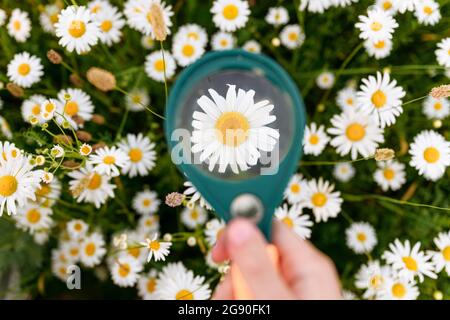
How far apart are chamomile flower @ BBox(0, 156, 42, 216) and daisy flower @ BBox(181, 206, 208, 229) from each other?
468 millimetres

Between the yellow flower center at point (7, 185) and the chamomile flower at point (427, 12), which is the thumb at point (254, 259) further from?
the chamomile flower at point (427, 12)

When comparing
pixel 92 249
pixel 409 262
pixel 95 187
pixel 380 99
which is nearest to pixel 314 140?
pixel 380 99

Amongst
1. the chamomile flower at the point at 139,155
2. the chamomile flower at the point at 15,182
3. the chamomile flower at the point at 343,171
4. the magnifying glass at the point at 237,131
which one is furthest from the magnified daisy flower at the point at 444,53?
the chamomile flower at the point at 15,182

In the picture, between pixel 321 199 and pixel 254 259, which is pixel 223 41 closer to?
pixel 321 199

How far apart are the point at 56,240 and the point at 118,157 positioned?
55cm

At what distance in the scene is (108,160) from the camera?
1.08m

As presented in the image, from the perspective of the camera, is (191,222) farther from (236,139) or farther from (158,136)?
(236,139)

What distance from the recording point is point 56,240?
1.43 m

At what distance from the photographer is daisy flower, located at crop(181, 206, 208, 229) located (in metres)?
1.27

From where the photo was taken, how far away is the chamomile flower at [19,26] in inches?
51.2

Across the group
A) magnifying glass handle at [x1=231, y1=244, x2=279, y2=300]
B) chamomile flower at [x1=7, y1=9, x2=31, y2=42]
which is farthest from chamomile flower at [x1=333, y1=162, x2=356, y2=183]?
chamomile flower at [x1=7, y1=9, x2=31, y2=42]

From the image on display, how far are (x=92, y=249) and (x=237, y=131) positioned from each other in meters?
0.70

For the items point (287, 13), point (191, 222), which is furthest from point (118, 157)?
point (287, 13)

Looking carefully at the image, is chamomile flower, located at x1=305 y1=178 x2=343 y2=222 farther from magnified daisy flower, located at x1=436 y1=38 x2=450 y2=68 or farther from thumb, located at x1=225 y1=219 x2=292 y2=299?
thumb, located at x1=225 y1=219 x2=292 y2=299
